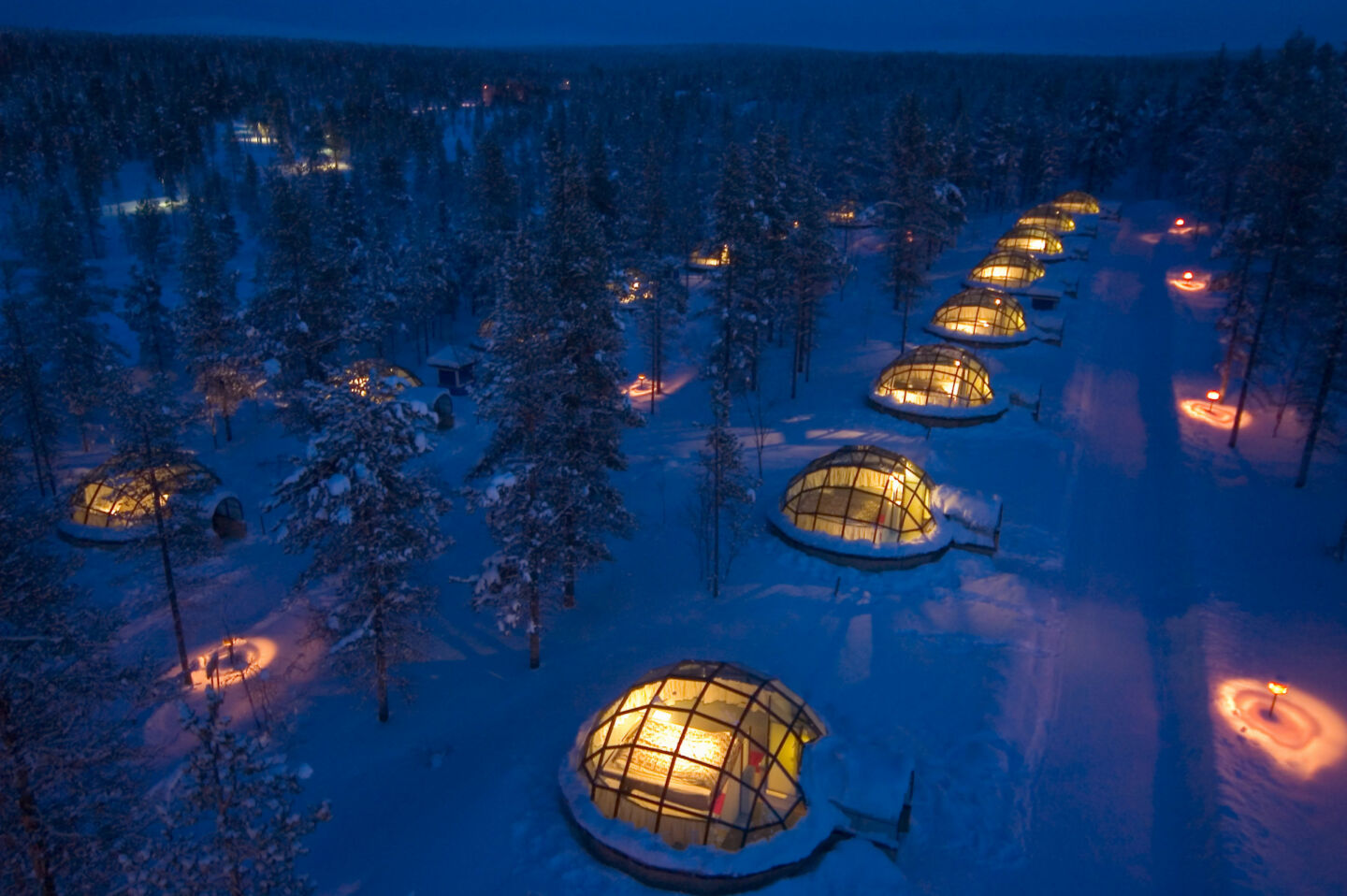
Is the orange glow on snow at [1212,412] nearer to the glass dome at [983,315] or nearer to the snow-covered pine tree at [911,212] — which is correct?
the glass dome at [983,315]

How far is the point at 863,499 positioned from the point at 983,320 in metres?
24.4

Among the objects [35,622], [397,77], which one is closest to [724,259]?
[35,622]

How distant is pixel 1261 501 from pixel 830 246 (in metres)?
20.4

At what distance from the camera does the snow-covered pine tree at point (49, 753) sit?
32.1 feet

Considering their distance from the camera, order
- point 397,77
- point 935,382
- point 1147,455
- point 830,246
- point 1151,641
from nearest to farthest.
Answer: point 1151,641 < point 1147,455 < point 935,382 < point 830,246 < point 397,77

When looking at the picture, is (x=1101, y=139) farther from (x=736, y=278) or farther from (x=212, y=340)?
(x=212, y=340)

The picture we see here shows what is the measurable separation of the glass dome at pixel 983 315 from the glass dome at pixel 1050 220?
2229 centimetres

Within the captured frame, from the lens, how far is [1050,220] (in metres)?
63.5

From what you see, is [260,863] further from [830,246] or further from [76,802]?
[830,246]

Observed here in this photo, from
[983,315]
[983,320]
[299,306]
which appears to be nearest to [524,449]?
[299,306]

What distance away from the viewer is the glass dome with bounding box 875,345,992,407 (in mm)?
34094

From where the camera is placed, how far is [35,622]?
40.1 ft

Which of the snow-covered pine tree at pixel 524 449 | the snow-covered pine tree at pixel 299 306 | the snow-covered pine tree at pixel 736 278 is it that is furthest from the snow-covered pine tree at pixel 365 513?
the snow-covered pine tree at pixel 736 278

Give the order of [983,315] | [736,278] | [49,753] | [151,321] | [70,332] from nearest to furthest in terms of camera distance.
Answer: [49,753]
[736,278]
[70,332]
[983,315]
[151,321]
